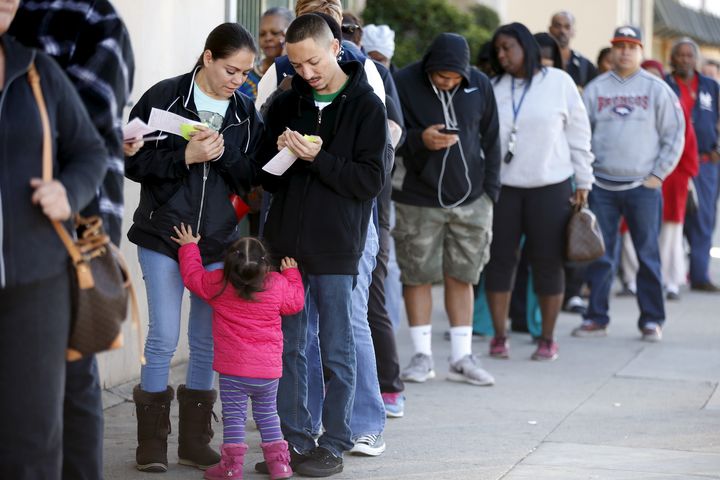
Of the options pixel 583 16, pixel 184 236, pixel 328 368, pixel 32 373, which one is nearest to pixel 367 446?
pixel 328 368

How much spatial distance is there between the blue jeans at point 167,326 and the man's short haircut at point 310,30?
965 millimetres

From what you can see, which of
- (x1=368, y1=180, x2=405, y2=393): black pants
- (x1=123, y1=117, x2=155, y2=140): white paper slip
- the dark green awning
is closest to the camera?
(x1=123, y1=117, x2=155, y2=140): white paper slip

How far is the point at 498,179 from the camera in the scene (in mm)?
7566

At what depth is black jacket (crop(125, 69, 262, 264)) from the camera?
17.1 feet

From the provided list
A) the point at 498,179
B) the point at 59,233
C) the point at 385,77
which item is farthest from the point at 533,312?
the point at 59,233

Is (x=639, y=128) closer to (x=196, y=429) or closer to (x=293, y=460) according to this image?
(x=293, y=460)

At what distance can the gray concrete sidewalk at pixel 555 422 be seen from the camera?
5500 millimetres

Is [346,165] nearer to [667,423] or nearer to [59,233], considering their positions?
[59,233]

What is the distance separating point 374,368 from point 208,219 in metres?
0.99

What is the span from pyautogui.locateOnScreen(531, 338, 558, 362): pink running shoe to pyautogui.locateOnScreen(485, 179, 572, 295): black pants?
33 centimetres

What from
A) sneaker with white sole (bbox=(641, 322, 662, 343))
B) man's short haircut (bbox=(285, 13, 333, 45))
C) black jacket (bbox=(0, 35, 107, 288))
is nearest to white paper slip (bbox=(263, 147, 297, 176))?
man's short haircut (bbox=(285, 13, 333, 45))

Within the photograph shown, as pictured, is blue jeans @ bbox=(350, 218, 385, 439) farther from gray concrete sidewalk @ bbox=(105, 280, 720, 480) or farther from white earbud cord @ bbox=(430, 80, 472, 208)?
white earbud cord @ bbox=(430, 80, 472, 208)

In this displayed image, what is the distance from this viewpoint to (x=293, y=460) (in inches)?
211

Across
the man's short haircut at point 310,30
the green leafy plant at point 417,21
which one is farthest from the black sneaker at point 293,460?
the green leafy plant at point 417,21
